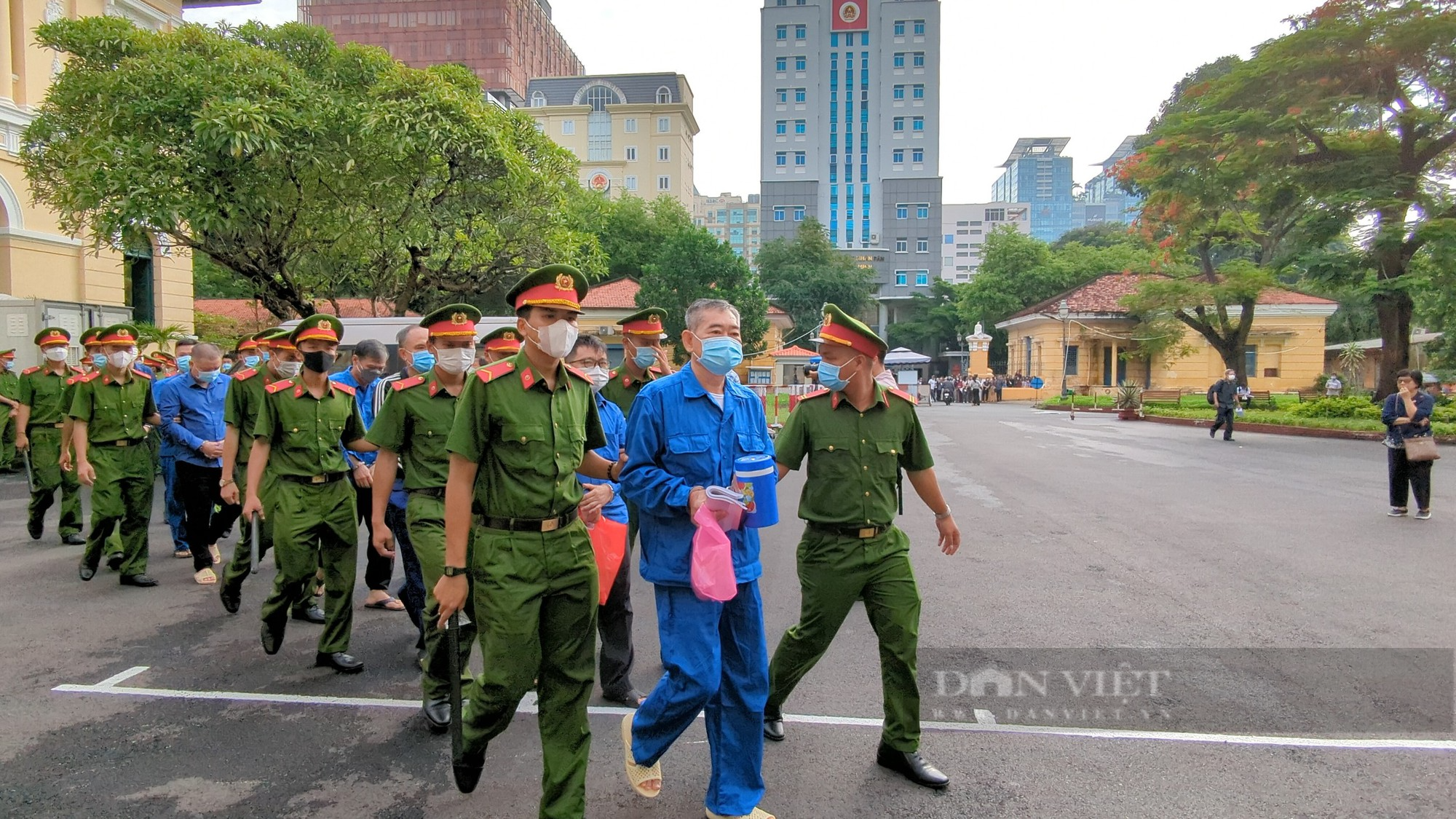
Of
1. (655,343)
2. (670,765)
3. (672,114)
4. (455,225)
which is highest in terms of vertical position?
(672,114)

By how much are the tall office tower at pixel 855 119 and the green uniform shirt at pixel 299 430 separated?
→ 84252 mm

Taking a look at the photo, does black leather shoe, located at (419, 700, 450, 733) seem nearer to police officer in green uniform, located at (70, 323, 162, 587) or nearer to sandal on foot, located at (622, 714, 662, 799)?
A: sandal on foot, located at (622, 714, 662, 799)

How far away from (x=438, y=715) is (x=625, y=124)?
93588 mm

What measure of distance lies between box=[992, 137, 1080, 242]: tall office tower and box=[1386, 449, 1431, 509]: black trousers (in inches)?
7493

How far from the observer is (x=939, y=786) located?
3449 mm

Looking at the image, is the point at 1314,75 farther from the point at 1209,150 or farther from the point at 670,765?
the point at 670,765

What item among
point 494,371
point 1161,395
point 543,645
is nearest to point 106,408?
point 494,371

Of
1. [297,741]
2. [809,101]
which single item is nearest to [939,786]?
[297,741]

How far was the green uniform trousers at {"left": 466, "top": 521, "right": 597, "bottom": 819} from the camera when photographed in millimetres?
2988

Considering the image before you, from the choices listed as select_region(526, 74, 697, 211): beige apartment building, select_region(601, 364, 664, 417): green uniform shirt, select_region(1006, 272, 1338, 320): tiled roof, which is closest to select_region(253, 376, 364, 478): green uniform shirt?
select_region(601, 364, 664, 417): green uniform shirt

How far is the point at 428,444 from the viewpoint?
4484mm

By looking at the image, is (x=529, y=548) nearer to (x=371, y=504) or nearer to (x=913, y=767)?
(x=913, y=767)

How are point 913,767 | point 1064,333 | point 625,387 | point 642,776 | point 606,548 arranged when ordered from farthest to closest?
point 1064,333 → point 625,387 → point 606,548 → point 913,767 → point 642,776

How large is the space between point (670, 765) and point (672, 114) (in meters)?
93.6
